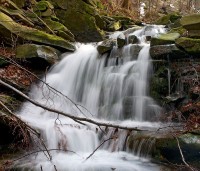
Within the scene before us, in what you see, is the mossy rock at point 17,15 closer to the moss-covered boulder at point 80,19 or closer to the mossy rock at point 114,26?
the moss-covered boulder at point 80,19

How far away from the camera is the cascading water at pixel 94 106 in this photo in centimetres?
642

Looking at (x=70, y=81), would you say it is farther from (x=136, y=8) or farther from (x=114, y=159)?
(x=136, y=8)

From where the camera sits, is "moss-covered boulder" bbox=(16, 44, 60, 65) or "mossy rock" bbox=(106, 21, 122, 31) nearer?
"moss-covered boulder" bbox=(16, 44, 60, 65)

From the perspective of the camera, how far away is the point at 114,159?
6543 millimetres

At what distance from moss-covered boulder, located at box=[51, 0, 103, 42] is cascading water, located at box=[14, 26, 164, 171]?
113 centimetres

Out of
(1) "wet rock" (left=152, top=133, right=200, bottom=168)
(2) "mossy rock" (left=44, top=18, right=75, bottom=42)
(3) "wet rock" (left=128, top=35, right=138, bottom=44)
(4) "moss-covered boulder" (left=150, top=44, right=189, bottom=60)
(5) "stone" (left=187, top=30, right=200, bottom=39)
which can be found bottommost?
(1) "wet rock" (left=152, top=133, right=200, bottom=168)

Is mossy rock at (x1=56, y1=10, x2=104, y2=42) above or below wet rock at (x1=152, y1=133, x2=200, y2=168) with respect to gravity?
above

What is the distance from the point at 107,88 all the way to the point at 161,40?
219cm

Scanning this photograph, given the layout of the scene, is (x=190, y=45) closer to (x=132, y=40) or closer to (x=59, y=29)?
(x=132, y=40)

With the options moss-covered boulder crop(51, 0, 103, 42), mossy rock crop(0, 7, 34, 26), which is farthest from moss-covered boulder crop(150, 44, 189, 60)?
mossy rock crop(0, 7, 34, 26)

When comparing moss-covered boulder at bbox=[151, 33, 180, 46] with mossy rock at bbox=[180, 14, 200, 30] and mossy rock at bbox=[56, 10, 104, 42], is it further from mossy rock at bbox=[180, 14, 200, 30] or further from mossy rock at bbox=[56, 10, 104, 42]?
mossy rock at bbox=[56, 10, 104, 42]

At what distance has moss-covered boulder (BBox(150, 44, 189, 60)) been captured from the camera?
9289mm

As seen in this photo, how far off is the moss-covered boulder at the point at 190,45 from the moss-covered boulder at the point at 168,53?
0.48ft

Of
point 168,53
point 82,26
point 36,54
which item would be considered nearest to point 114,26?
point 82,26
